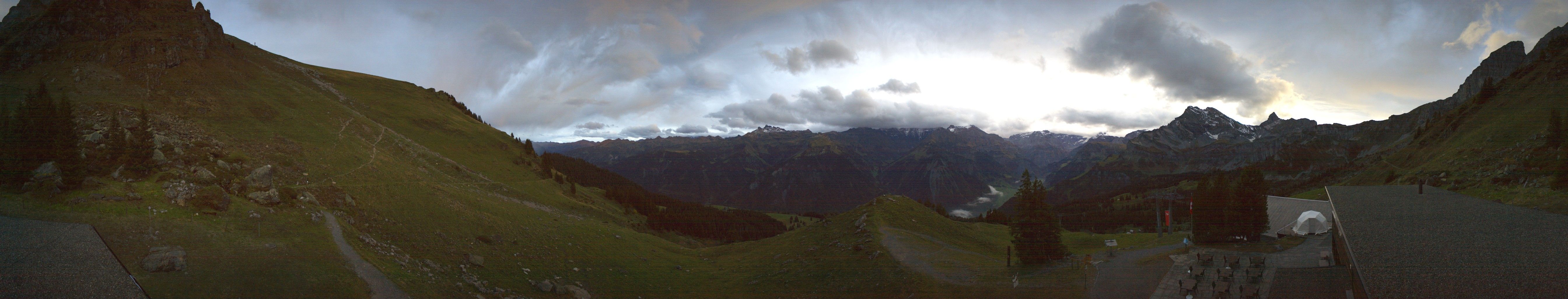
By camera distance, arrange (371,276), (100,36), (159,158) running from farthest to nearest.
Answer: (100,36), (159,158), (371,276)

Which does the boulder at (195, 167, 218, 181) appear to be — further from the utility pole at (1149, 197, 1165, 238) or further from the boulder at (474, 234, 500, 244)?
the utility pole at (1149, 197, 1165, 238)

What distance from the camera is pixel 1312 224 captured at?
4247 centimetres

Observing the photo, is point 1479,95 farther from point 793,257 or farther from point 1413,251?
point 793,257

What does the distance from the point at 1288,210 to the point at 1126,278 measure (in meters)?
41.2

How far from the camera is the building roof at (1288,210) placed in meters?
46.8

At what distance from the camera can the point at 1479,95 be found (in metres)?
94.0

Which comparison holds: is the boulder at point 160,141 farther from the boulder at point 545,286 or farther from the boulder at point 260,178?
the boulder at point 545,286

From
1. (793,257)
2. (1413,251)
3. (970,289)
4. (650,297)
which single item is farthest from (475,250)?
(1413,251)

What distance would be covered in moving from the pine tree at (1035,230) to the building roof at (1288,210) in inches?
990

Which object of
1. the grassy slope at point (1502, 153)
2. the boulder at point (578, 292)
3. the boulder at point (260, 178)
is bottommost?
the boulder at point (578, 292)

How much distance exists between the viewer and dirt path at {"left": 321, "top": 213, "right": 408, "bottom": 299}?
2073 cm

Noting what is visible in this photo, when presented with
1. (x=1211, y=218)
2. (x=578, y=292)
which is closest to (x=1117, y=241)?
(x=1211, y=218)

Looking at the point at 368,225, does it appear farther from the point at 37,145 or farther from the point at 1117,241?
the point at 1117,241

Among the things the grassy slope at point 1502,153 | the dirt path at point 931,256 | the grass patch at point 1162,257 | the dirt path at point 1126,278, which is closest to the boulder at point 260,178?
the dirt path at point 931,256
